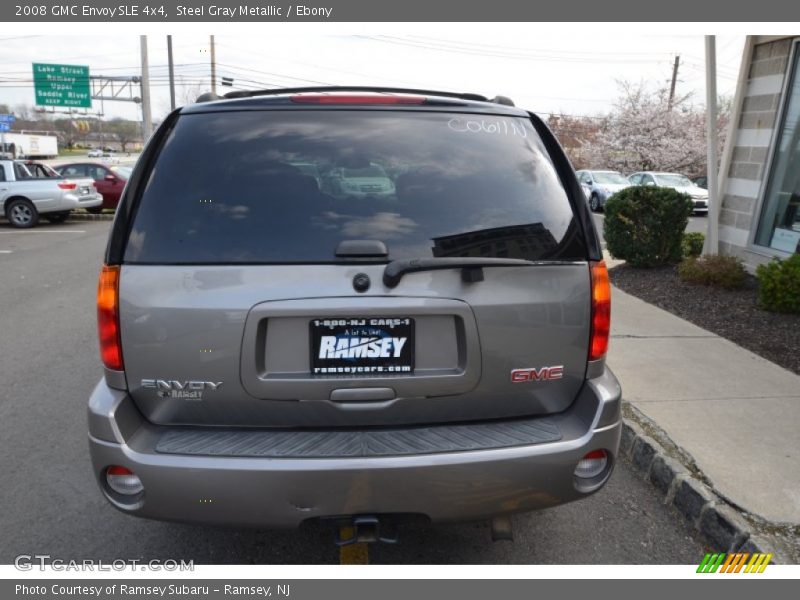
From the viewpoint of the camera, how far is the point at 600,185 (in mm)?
22266

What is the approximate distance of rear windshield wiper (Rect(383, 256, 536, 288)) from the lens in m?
2.15

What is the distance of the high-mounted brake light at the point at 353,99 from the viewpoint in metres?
2.44

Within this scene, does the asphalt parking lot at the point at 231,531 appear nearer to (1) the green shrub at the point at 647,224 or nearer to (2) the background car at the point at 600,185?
(1) the green shrub at the point at 647,224

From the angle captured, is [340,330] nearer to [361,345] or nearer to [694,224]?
[361,345]

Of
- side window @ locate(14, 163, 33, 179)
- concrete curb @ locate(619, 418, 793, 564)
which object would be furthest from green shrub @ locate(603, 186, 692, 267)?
side window @ locate(14, 163, 33, 179)

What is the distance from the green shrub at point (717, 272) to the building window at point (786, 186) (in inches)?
28.0

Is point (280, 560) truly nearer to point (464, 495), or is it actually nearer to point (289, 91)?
point (464, 495)

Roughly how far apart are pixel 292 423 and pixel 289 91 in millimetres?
1473

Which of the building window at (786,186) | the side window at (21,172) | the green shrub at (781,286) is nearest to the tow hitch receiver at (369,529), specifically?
the green shrub at (781,286)

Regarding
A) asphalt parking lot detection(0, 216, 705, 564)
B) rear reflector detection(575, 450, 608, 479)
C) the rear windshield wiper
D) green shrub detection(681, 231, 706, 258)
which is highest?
Answer: the rear windshield wiper

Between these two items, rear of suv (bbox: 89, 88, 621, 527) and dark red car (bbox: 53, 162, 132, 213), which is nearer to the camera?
rear of suv (bbox: 89, 88, 621, 527)

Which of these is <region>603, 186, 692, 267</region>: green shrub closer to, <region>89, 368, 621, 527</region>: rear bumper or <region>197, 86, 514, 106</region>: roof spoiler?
<region>197, 86, 514, 106</region>: roof spoiler

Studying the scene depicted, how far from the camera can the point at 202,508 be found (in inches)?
82.7

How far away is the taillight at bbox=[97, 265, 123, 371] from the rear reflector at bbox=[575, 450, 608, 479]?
1.77 meters
